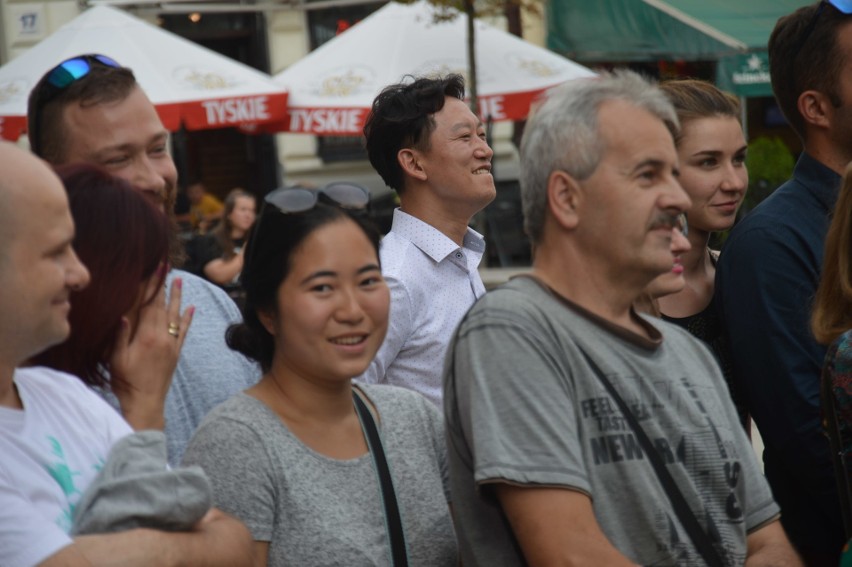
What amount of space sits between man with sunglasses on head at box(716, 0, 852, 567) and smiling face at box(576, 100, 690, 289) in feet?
3.22

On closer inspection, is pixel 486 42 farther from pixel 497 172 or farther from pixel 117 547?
pixel 117 547

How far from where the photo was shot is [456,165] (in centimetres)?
421

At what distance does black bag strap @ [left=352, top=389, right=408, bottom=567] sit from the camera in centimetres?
272

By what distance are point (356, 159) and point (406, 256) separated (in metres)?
14.6

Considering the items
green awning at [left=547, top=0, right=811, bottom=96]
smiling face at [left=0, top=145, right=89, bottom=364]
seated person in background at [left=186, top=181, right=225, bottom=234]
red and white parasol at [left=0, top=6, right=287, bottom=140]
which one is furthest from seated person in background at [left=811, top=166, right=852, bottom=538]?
seated person in background at [left=186, top=181, right=225, bottom=234]

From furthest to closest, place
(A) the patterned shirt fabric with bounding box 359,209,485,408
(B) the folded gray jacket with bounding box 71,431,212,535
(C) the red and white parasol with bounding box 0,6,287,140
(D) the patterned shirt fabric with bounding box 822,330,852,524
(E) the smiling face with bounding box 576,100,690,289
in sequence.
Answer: (C) the red and white parasol with bounding box 0,6,287,140 < (A) the patterned shirt fabric with bounding box 359,209,485,408 < (D) the patterned shirt fabric with bounding box 822,330,852,524 < (E) the smiling face with bounding box 576,100,690,289 < (B) the folded gray jacket with bounding box 71,431,212,535

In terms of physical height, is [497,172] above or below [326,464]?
below

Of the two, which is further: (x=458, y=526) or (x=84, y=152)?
(x=84, y=152)

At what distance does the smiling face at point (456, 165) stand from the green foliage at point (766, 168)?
347 inches

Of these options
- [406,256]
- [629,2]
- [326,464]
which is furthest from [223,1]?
[326,464]

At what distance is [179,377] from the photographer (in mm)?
3094

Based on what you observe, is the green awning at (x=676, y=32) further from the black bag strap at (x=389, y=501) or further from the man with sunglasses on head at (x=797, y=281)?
the black bag strap at (x=389, y=501)

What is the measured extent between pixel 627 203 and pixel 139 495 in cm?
110

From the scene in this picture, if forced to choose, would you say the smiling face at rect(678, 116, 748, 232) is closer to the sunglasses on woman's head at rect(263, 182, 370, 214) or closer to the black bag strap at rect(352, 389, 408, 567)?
Result: the sunglasses on woman's head at rect(263, 182, 370, 214)
